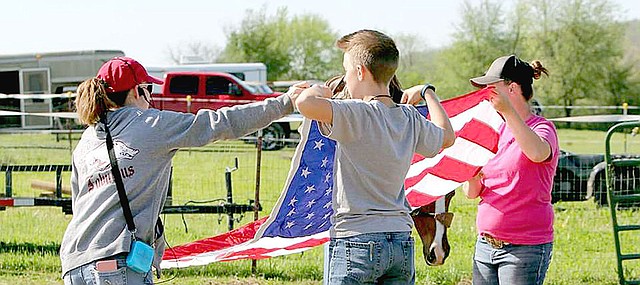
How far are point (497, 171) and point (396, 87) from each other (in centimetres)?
87

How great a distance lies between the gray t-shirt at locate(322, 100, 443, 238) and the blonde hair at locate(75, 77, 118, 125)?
89cm

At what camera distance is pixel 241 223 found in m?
10.7

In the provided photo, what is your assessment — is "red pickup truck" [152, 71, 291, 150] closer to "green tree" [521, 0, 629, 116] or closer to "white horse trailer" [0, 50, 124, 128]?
"white horse trailer" [0, 50, 124, 128]

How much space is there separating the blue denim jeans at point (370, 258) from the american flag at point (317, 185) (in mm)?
1034

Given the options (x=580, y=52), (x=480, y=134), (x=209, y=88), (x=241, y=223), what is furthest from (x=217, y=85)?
(x=580, y=52)

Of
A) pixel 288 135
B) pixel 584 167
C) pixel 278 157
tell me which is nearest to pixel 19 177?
pixel 278 157

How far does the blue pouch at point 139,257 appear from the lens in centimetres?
377

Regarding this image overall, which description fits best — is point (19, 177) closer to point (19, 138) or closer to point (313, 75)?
point (19, 138)

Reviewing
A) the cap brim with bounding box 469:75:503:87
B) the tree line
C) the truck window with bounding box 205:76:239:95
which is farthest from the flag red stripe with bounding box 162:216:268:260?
the tree line

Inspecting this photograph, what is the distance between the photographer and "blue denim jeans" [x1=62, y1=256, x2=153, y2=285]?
12.4 ft

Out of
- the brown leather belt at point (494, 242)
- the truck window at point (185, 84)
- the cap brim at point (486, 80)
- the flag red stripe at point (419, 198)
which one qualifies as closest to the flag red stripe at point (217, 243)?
the flag red stripe at point (419, 198)

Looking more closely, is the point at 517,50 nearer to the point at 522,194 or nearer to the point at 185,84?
the point at 185,84

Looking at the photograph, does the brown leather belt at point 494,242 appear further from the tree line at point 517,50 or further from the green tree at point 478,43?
the green tree at point 478,43

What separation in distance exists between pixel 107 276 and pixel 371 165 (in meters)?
1.10
